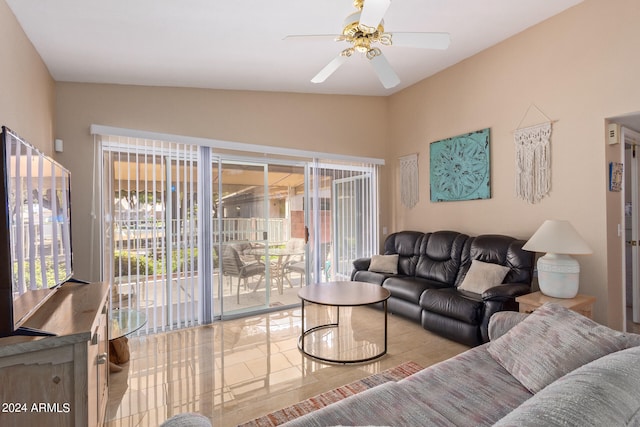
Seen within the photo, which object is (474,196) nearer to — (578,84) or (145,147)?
(578,84)

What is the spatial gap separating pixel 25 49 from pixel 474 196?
456 centimetres

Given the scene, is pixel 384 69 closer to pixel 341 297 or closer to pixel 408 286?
pixel 341 297

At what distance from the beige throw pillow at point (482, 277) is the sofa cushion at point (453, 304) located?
133 millimetres

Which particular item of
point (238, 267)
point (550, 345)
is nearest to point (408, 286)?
point (238, 267)

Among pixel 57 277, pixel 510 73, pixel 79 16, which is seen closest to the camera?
pixel 57 277

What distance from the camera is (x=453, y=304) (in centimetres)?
312

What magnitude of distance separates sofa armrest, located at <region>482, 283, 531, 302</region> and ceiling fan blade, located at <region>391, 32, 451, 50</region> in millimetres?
2134

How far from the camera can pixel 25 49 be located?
7.72 feet

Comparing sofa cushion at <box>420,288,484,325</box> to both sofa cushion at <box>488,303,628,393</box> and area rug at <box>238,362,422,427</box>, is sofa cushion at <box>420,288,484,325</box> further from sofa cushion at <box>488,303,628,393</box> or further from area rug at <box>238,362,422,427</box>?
sofa cushion at <box>488,303,628,393</box>

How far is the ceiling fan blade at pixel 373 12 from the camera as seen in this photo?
70.4 inches

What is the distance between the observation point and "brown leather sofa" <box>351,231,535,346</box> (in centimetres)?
297

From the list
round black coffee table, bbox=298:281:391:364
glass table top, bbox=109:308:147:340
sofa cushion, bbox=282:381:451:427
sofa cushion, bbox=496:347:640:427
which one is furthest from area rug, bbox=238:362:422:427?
sofa cushion, bbox=496:347:640:427

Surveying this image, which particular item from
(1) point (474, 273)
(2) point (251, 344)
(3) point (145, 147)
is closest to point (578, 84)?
(1) point (474, 273)

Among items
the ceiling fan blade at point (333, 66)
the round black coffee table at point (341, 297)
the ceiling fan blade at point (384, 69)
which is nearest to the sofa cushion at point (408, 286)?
the round black coffee table at point (341, 297)
